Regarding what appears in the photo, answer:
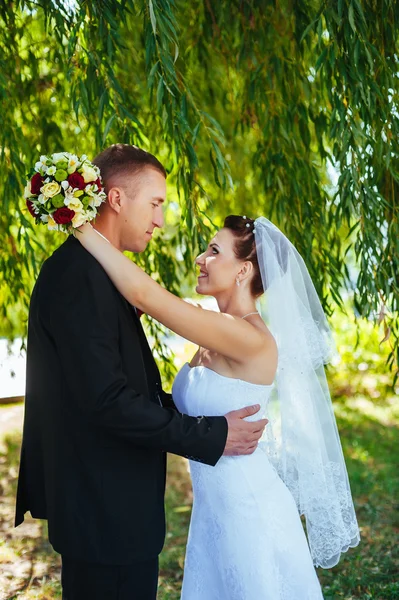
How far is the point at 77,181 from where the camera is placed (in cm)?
227

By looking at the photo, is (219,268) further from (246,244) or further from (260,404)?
(260,404)

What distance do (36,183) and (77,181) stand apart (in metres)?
0.15

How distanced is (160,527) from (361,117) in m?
2.04

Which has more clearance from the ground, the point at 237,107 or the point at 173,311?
the point at 237,107

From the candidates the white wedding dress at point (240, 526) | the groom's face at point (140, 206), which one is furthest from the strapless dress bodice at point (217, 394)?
the groom's face at point (140, 206)

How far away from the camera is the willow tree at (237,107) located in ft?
10.5

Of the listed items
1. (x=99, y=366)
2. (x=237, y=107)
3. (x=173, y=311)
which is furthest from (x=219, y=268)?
(x=237, y=107)

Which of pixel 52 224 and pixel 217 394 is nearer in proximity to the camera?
pixel 52 224

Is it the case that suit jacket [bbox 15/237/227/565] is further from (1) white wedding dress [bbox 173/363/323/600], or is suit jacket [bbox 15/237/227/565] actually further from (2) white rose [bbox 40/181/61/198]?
(1) white wedding dress [bbox 173/363/323/600]

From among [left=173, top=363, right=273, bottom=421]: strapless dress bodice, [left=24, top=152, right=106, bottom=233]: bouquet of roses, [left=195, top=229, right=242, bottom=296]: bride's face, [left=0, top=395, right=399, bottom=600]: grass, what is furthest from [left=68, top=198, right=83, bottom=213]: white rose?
[left=0, top=395, right=399, bottom=600]: grass

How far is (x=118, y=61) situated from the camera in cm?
436

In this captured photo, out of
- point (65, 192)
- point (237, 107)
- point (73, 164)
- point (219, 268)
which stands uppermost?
point (237, 107)

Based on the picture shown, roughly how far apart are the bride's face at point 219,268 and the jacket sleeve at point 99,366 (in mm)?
A: 627

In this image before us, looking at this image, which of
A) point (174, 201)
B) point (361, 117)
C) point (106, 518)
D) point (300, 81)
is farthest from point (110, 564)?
point (174, 201)
